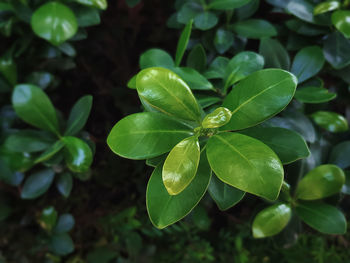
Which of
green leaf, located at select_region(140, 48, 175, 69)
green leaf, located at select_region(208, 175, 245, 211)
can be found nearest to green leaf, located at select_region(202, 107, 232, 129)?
green leaf, located at select_region(208, 175, 245, 211)

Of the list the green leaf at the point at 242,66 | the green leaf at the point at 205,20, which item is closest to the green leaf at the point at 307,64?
the green leaf at the point at 242,66

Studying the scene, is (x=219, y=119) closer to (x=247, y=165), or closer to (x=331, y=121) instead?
(x=247, y=165)

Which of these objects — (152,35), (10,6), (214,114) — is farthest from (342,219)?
(10,6)

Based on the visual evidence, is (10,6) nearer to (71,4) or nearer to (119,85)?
(71,4)

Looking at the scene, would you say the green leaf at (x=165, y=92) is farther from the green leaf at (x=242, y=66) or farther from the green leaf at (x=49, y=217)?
the green leaf at (x=49, y=217)

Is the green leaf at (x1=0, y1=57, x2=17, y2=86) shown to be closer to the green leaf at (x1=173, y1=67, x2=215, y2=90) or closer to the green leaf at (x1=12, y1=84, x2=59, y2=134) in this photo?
the green leaf at (x1=12, y1=84, x2=59, y2=134)
